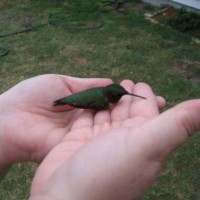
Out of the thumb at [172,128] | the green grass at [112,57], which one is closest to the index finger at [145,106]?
the thumb at [172,128]

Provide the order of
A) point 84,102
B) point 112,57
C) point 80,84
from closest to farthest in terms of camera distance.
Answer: point 84,102 < point 80,84 < point 112,57

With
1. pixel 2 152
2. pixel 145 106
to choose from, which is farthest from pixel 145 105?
pixel 2 152

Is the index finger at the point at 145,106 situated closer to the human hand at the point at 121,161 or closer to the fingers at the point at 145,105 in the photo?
the fingers at the point at 145,105

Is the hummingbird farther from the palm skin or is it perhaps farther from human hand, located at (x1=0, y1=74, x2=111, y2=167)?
the palm skin

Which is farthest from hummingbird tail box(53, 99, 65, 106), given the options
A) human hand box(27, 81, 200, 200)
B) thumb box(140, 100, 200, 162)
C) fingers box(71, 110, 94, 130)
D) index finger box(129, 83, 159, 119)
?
thumb box(140, 100, 200, 162)

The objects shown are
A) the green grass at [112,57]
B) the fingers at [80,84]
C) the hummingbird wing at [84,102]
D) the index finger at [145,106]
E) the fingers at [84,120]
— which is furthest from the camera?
the green grass at [112,57]

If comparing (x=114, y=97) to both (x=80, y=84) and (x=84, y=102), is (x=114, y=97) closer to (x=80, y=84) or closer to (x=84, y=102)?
(x=84, y=102)
